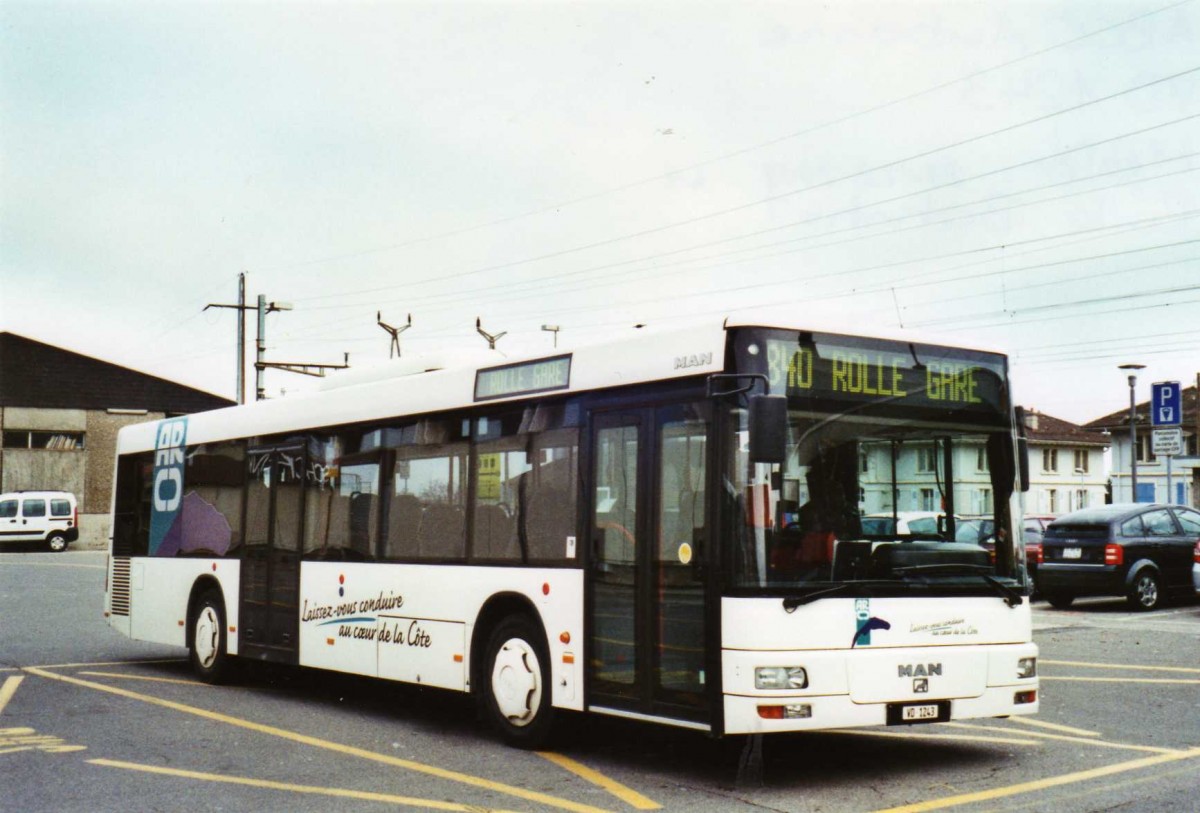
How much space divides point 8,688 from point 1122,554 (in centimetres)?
A: 1607

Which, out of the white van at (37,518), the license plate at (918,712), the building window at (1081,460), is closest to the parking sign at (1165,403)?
the license plate at (918,712)

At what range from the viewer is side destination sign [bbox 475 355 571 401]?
9.57 metres

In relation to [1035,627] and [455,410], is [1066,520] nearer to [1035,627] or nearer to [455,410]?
[1035,627]

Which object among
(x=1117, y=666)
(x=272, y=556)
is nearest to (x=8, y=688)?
(x=272, y=556)

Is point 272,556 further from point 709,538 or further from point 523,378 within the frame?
point 709,538

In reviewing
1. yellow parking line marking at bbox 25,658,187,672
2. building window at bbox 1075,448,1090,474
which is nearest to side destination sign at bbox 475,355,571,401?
yellow parking line marking at bbox 25,658,187,672

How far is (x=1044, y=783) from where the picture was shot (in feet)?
26.3

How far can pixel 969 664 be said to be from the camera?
832 cm

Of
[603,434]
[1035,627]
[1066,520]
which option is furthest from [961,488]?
[1066,520]

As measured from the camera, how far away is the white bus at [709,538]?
7.82m

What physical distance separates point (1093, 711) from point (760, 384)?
5.16 m

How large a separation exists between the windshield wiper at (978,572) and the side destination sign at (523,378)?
9.13ft

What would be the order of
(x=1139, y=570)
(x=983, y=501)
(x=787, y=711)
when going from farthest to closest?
(x=1139, y=570), (x=983, y=501), (x=787, y=711)

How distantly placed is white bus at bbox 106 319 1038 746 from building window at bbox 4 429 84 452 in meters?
56.5
